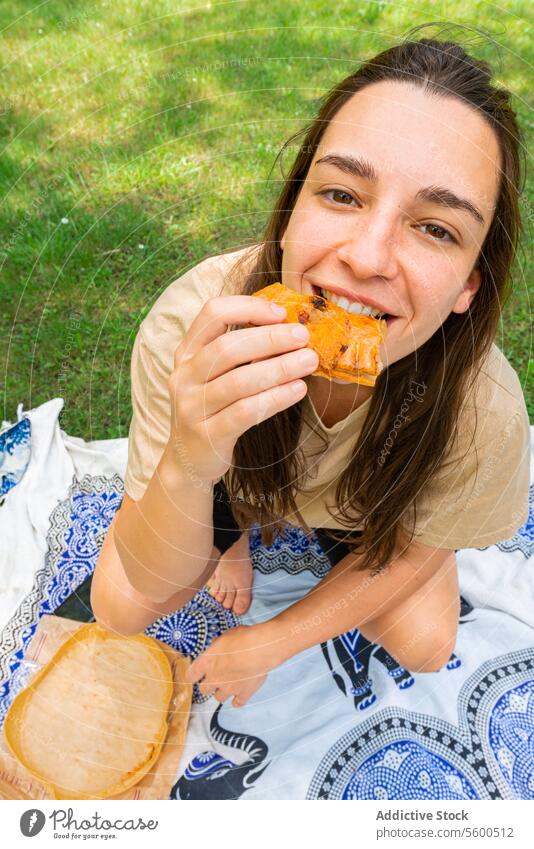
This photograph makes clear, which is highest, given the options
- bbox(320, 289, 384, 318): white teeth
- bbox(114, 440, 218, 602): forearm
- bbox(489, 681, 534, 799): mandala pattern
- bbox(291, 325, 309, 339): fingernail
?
bbox(320, 289, 384, 318): white teeth

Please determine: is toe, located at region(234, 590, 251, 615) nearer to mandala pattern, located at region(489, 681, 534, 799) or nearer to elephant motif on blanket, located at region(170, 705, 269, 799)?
elephant motif on blanket, located at region(170, 705, 269, 799)

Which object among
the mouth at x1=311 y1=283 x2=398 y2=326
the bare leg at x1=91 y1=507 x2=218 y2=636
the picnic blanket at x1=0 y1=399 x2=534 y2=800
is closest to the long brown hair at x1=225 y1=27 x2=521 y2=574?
the mouth at x1=311 y1=283 x2=398 y2=326

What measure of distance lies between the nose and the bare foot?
1.36 m

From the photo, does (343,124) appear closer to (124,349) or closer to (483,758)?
(124,349)

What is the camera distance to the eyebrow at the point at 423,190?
1.29 meters

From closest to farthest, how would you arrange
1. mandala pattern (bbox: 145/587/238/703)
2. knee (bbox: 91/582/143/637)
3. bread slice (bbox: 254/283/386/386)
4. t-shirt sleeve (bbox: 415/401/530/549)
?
bread slice (bbox: 254/283/386/386) < t-shirt sleeve (bbox: 415/401/530/549) < knee (bbox: 91/582/143/637) < mandala pattern (bbox: 145/587/238/703)

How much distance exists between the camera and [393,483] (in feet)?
5.98

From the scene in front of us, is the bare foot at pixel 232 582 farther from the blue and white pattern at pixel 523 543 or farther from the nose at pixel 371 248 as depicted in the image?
the nose at pixel 371 248

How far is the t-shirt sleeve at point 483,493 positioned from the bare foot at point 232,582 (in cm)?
78

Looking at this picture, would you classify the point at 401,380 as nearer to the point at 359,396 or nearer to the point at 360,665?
the point at 359,396

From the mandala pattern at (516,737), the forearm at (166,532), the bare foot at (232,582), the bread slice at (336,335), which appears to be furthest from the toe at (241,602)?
the bread slice at (336,335)

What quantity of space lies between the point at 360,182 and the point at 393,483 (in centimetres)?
88

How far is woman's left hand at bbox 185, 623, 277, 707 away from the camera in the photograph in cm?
200

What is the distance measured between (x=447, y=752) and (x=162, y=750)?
974mm
